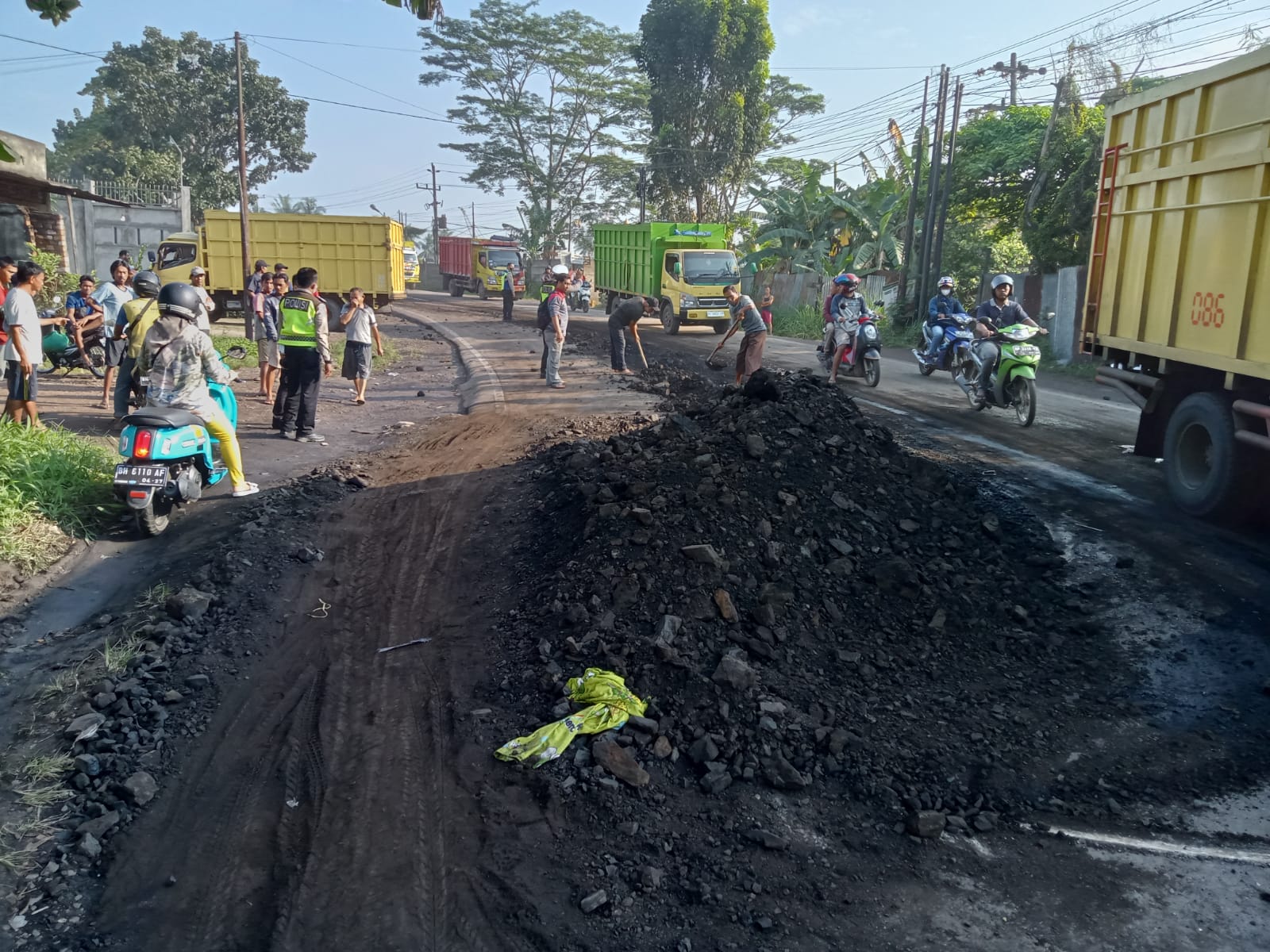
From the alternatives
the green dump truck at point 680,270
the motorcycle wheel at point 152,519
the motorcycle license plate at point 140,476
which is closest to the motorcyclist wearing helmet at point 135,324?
the motorcycle wheel at point 152,519

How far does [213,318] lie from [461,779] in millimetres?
22872

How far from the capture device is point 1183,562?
5.94 meters

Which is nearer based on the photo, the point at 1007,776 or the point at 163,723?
the point at 1007,776

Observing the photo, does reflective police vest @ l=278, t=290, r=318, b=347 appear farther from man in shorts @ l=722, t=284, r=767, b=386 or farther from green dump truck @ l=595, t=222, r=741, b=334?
green dump truck @ l=595, t=222, r=741, b=334

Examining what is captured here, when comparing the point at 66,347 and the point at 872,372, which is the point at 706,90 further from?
the point at 66,347

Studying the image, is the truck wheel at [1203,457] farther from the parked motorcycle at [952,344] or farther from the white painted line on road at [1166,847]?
the parked motorcycle at [952,344]

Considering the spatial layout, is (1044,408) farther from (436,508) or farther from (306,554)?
(306,554)

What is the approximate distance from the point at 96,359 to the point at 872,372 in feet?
37.5

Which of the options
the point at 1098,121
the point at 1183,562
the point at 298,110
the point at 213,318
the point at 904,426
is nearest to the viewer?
the point at 1183,562

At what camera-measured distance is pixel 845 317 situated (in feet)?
45.9

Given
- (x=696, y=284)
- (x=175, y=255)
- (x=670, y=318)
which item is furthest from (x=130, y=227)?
(x=696, y=284)

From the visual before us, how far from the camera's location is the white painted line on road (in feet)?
11.0

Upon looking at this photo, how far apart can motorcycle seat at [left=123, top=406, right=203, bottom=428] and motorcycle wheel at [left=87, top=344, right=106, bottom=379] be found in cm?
696

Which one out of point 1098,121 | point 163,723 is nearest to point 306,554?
point 163,723
